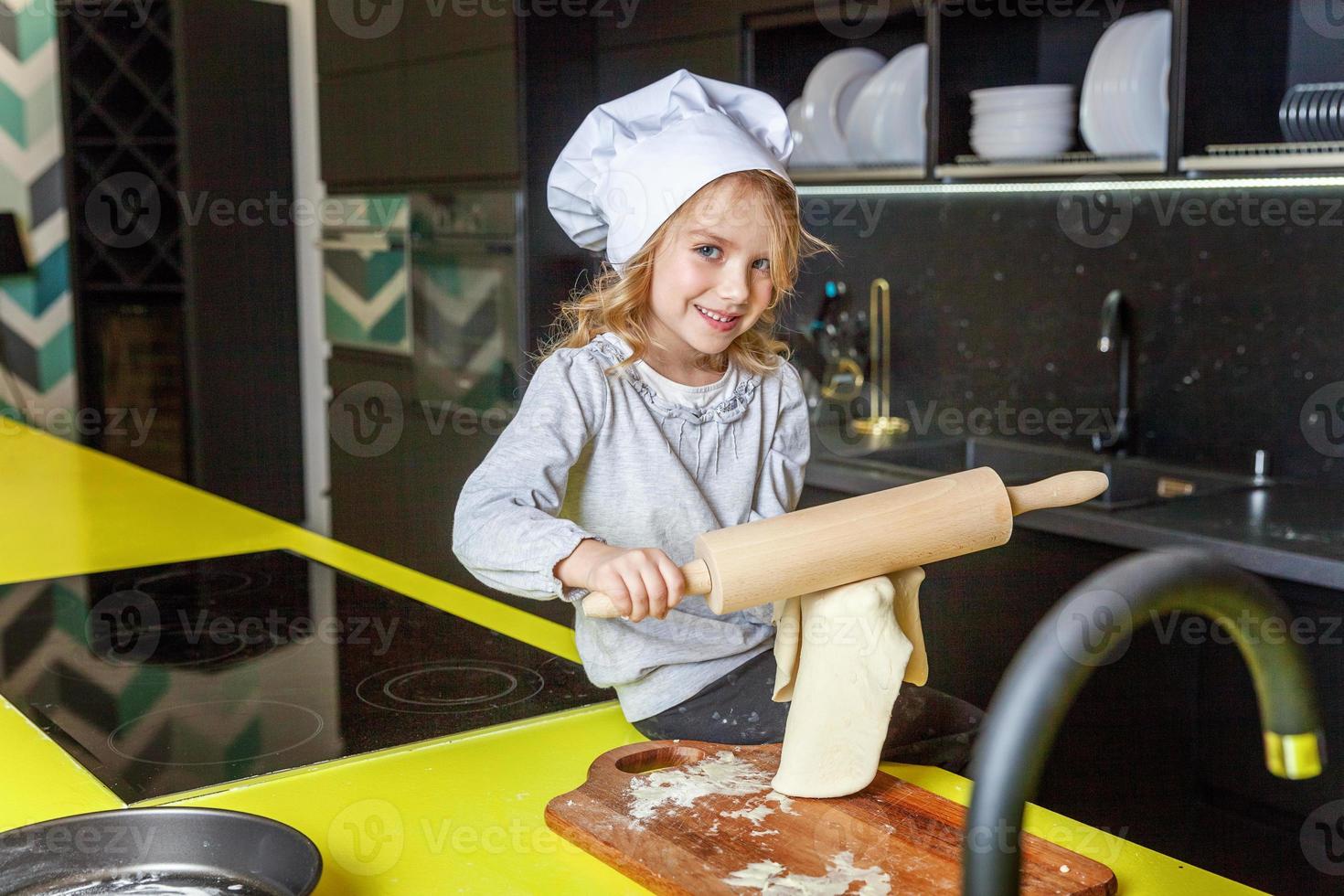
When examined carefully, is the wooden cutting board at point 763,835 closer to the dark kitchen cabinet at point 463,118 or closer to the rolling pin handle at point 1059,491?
the rolling pin handle at point 1059,491

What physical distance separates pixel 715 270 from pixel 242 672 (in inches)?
23.3

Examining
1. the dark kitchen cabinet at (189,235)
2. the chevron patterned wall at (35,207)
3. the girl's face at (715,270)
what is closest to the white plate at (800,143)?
the girl's face at (715,270)

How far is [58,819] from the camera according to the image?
2.67ft

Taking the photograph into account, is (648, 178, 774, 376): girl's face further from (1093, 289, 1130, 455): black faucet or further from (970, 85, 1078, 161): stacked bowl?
(1093, 289, 1130, 455): black faucet

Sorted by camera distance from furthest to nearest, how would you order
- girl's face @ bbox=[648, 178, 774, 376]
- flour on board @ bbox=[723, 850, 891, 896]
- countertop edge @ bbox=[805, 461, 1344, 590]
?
countertop edge @ bbox=[805, 461, 1344, 590] < girl's face @ bbox=[648, 178, 774, 376] < flour on board @ bbox=[723, 850, 891, 896]

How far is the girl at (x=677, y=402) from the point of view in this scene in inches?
47.0

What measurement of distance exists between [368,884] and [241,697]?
416 mm

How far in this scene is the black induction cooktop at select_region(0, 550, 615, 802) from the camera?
3.52 ft

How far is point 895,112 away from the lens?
2754 millimetres

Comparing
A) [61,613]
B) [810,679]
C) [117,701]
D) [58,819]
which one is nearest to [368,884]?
[58,819]

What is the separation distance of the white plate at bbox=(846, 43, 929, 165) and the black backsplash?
22 centimetres

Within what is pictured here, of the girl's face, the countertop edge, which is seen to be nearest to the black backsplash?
the countertop edge

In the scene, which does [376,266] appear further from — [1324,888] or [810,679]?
[810,679]

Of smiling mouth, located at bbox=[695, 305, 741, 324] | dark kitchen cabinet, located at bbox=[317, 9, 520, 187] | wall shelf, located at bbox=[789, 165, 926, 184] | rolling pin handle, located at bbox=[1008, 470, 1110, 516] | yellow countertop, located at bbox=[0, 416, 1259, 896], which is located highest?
dark kitchen cabinet, located at bbox=[317, 9, 520, 187]
